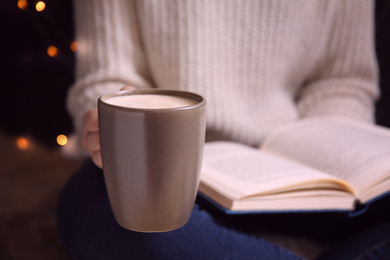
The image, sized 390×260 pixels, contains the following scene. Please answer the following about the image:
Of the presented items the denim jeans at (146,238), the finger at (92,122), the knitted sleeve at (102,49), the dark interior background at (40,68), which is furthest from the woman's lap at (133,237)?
the dark interior background at (40,68)

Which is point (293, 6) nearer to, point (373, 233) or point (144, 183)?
point (373, 233)

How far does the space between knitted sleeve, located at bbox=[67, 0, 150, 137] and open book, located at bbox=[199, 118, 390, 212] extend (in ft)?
0.83

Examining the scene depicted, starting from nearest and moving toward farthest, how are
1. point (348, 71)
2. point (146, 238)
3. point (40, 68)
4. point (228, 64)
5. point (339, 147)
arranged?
point (146, 238)
point (339, 147)
point (228, 64)
point (348, 71)
point (40, 68)

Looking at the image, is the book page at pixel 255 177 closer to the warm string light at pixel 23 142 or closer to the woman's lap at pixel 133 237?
the woman's lap at pixel 133 237

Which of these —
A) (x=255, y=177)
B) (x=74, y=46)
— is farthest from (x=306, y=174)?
(x=74, y=46)

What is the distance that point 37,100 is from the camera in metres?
1.23

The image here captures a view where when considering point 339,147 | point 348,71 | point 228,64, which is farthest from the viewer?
point 348,71

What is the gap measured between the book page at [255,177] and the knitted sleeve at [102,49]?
27 centimetres

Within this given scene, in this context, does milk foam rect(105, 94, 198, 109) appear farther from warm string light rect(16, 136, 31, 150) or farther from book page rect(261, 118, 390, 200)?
warm string light rect(16, 136, 31, 150)

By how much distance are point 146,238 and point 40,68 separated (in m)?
0.90

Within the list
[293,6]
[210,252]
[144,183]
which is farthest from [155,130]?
[293,6]

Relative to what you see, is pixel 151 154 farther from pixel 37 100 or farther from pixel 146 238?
pixel 37 100

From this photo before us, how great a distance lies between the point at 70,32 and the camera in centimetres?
111

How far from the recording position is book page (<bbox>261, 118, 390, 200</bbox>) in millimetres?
604
